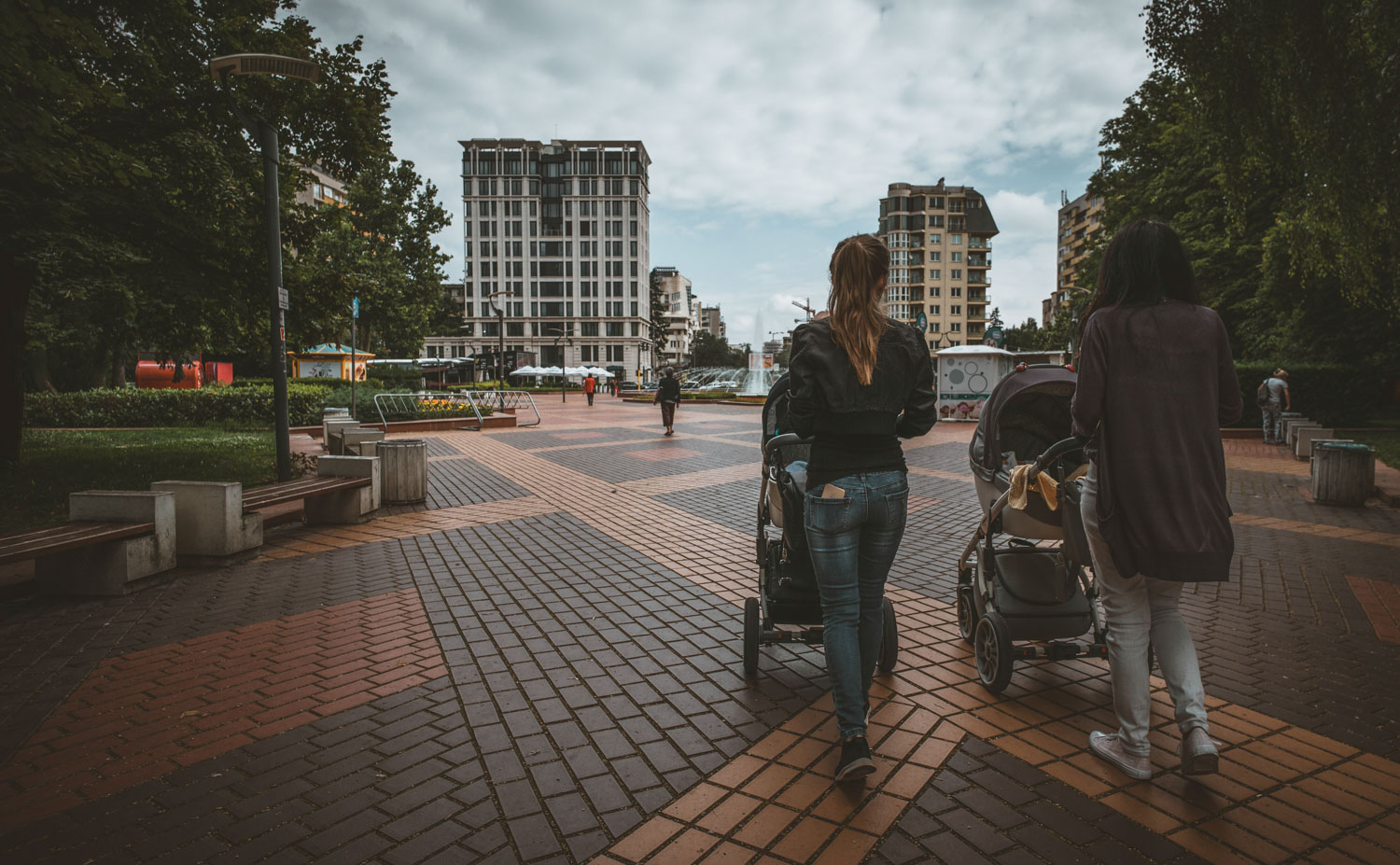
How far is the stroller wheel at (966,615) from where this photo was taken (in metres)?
4.09

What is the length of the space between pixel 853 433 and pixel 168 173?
10161 millimetres

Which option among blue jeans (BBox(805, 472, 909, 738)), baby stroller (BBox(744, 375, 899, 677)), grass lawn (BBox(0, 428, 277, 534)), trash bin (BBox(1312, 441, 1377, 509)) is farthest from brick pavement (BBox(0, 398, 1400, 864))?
trash bin (BBox(1312, 441, 1377, 509))

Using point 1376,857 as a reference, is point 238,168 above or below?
above

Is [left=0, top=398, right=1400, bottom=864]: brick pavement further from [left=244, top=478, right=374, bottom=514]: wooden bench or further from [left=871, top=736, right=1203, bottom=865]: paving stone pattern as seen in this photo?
[left=244, top=478, right=374, bottom=514]: wooden bench

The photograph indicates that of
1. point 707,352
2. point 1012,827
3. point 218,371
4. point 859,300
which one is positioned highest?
point 707,352

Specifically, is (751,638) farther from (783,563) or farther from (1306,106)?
(1306,106)

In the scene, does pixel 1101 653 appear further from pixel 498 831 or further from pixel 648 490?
pixel 648 490

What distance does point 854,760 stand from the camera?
8.95 ft

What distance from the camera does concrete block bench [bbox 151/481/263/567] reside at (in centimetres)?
601

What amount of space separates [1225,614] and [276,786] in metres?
5.52

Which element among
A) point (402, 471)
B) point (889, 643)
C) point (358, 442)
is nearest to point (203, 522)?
point (402, 471)

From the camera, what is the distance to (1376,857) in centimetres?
236

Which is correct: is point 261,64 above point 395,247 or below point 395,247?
below

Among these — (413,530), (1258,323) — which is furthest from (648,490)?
(1258,323)
